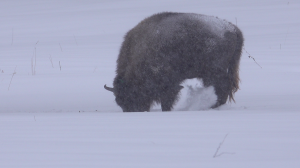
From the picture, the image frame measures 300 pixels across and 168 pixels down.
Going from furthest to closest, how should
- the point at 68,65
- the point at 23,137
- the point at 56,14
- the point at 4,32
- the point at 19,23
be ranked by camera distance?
the point at 56,14 → the point at 19,23 → the point at 4,32 → the point at 68,65 → the point at 23,137

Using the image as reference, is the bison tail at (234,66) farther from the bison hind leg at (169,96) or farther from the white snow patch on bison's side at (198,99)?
the bison hind leg at (169,96)

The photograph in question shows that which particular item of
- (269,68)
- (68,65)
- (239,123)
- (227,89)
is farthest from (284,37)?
(239,123)

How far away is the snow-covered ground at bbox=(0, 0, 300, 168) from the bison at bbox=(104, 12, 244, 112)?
10.4 inches

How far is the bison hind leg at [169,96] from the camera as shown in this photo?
5.05 metres

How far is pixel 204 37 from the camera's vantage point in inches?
188

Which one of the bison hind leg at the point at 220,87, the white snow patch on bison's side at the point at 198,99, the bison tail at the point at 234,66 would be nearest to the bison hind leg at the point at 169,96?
the white snow patch on bison's side at the point at 198,99

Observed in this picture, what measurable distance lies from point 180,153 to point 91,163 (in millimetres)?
438

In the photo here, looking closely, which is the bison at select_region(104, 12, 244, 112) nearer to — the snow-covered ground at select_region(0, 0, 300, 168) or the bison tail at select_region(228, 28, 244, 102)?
the bison tail at select_region(228, 28, 244, 102)

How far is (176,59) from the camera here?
16.0 ft

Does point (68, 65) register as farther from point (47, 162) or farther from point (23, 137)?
point (47, 162)

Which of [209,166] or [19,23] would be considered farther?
[19,23]

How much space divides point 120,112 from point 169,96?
53.0 inches

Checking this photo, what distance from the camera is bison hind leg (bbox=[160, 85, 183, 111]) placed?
5.05 m

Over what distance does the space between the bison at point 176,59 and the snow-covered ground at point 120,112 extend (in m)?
→ 0.26
